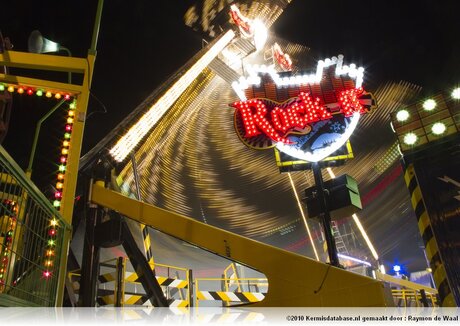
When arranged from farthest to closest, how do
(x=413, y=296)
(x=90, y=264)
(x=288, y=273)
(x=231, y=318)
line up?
(x=413, y=296) < (x=90, y=264) < (x=288, y=273) < (x=231, y=318)

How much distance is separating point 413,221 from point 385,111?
10047 mm

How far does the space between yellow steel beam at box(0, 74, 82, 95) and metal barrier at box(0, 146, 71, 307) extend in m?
1.72

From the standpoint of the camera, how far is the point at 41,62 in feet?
→ 16.6

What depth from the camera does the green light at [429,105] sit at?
6.44 metres

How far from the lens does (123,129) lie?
8.79 meters

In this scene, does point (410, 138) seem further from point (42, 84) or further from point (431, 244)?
point (42, 84)

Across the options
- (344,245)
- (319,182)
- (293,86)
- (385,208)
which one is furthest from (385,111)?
(319,182)

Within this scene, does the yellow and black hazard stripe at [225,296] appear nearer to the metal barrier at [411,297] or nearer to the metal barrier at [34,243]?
the metal barrier at [411,297]

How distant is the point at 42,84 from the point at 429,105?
Answer: 611 centimetres

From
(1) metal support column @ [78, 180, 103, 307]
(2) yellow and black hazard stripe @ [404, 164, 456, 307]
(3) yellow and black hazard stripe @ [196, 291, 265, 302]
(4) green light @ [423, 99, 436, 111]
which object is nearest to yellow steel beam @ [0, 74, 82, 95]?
(1) metal support column @ [78, 180, 103, 307]

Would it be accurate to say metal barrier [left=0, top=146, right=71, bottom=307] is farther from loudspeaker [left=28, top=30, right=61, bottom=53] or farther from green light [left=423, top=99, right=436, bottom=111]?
green light [left=423, top=99, right=436, bottom=111]

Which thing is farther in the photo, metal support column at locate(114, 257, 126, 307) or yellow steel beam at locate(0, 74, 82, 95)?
metal support column at locate(114, 257, 126, 307)

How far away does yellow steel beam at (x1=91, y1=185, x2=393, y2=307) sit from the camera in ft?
14.2

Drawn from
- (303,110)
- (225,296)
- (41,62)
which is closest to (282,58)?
(303,110)
